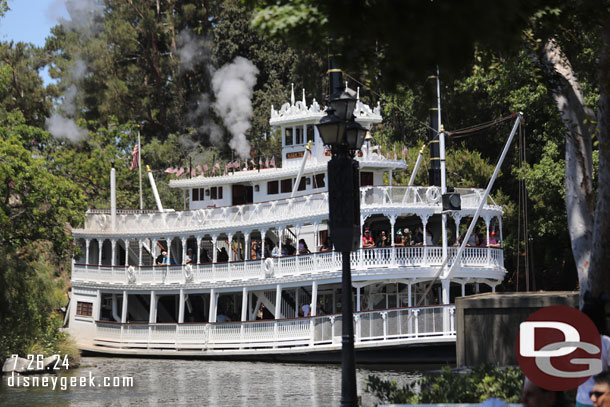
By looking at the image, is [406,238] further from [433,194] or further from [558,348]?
[558,348]

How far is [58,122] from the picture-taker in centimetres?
6412

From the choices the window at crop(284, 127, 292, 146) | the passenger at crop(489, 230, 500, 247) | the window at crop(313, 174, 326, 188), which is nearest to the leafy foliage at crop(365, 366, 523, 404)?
the passenger at crop(489, 230, 500, 247)

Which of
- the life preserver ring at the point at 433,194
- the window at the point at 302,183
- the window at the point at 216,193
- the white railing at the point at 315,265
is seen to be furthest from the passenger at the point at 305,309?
the window at the point at 216,193

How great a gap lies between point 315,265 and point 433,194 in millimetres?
4428

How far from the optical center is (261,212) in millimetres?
33469

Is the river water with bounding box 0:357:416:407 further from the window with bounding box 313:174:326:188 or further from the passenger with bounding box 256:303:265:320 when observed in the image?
the window with bounding box 313:174:326:188

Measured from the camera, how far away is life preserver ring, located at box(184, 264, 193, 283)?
115ft

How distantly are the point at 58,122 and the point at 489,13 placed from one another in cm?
6040

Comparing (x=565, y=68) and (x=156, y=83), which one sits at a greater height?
(x=156, y=83)

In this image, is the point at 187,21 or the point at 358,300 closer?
the point at 358,300

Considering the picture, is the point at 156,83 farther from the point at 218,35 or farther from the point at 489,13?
the point at 489,13

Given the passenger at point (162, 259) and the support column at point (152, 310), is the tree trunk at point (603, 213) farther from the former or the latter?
the support column at point (152, 310)

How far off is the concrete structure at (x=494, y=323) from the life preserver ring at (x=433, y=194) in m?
15.3

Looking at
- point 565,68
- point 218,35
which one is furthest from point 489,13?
point 218,35
